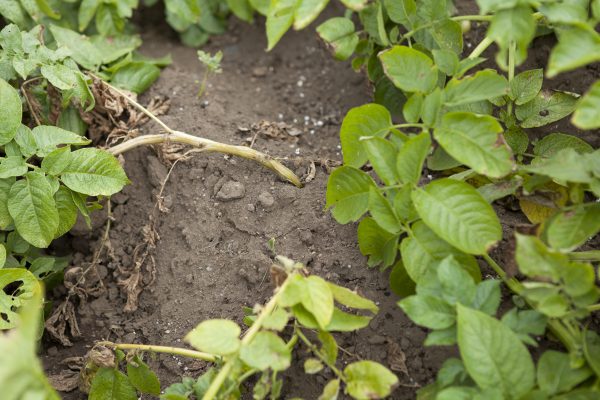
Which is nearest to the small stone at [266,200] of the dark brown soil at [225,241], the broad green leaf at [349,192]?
the dark brown soil at [225,241]

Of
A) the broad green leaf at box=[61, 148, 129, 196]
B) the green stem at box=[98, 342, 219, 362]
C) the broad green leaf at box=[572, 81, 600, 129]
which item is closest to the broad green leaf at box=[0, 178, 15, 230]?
the broad green leaf at box=[61, 148, 129, 196]

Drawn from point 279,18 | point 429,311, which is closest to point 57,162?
point 279,18

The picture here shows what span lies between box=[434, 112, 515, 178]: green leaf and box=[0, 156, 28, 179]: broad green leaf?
1022 mm

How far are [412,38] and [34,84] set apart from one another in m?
1.13

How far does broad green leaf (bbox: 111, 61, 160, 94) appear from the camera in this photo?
2.11m

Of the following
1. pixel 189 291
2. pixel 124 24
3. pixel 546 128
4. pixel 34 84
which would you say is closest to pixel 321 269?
pixel 189 291

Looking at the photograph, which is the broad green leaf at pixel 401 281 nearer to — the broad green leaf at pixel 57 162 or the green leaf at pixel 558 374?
the green leaf at pixel 558 374

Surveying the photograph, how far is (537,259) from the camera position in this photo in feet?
4.25

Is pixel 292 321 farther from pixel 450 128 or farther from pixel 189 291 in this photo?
pixel 450 128

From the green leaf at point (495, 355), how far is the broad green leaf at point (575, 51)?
0.49 meters

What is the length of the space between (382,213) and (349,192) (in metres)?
0.13

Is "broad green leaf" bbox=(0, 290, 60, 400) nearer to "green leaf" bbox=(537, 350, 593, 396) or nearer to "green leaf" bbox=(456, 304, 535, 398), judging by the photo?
"green leaf" bbox=(456, 304, 535, 398)

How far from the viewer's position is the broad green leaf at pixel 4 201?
170 cm

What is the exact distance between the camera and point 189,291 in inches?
71.4
